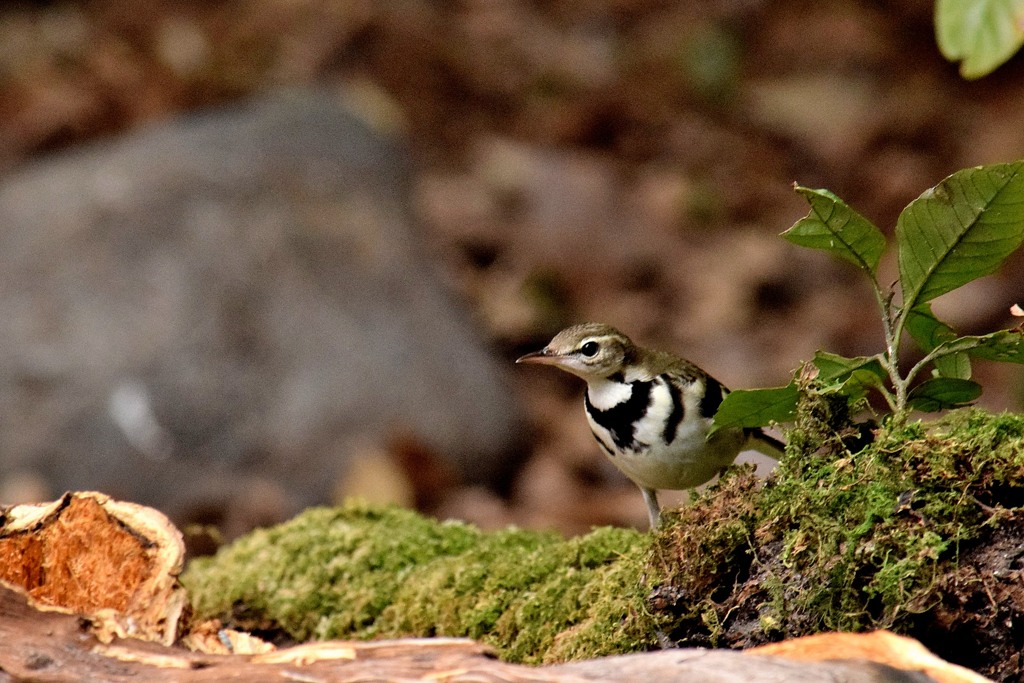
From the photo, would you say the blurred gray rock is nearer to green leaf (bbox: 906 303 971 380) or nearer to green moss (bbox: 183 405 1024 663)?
green moss (bbox: 183 405 1024 663)

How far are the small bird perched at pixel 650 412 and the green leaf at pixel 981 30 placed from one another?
1267 millimetres

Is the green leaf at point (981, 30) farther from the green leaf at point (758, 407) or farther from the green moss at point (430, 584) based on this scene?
the green moss at point (430, 584)

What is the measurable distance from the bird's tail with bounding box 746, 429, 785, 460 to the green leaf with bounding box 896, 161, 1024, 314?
3.32 ft

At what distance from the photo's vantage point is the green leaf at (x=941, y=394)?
8.64 feet

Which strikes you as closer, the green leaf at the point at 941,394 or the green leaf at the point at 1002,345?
the green leaf at the point at 1002,345

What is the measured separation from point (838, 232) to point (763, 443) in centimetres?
123

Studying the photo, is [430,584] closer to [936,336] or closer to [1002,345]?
[936,336]

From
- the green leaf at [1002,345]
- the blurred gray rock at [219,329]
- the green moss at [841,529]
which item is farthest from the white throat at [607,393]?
the blurred gray rock at [219,329]

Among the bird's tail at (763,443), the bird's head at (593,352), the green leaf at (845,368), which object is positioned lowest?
the green leaf at (845,368)

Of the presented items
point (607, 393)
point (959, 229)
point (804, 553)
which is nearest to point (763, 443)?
point (607, 393)

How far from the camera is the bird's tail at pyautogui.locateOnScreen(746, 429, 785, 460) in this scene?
3.52 meters

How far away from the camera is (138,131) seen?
9359 millimetres

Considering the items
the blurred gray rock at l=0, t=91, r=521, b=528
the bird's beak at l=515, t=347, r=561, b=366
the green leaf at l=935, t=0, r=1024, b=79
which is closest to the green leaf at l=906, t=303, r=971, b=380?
the green leaf at l=935, t=0, r=1024, b=79

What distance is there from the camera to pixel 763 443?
142 inches
